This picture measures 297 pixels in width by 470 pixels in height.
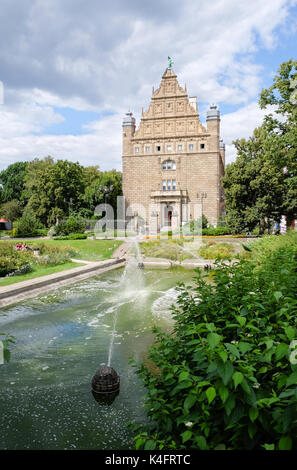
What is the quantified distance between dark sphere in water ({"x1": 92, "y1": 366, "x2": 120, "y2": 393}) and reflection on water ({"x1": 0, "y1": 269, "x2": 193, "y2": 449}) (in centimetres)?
14

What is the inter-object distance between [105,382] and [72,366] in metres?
1.29

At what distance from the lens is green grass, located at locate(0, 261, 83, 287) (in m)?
13.6

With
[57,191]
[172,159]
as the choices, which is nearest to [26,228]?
[57,191]

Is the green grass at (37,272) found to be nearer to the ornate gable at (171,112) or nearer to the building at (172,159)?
the building at (172,159)

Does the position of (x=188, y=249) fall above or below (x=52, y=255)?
below

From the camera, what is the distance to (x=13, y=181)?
65000mm

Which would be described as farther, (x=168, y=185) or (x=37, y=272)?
(x=168, y=185)

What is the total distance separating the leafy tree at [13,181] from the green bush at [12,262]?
49.5m

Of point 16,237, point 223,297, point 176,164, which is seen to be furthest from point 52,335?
point 176,164

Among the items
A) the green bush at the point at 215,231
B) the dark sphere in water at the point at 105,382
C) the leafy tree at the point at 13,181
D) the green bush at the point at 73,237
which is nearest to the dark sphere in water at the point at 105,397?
the dark sphere in water at the point at 105,382

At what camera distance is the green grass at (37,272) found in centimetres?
1359

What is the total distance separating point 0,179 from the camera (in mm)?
66438

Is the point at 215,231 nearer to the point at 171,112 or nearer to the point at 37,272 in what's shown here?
the point at 171,112
